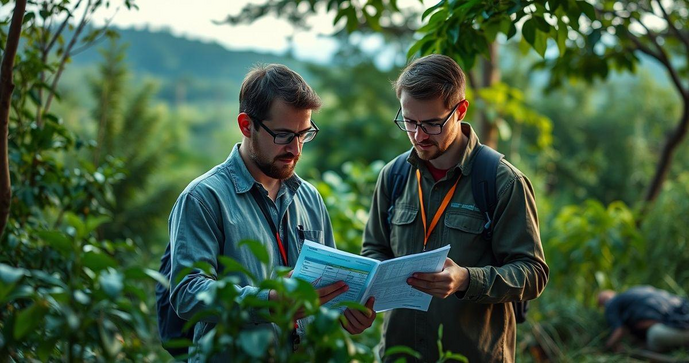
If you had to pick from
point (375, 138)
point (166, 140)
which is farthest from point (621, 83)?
point (166, 140)

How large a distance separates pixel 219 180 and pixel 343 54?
→ 18.9 m

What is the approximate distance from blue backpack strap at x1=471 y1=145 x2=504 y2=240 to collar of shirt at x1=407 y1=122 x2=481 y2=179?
0.03 m

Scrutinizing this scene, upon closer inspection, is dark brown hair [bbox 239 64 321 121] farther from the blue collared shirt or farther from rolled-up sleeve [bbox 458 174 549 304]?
rolled-up sleeve [bbox 458 174 549 304]

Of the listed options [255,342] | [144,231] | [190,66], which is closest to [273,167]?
[255,342]

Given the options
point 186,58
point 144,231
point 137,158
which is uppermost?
point 186,58

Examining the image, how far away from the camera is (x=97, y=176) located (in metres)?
3.55

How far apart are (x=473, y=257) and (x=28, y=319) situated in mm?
1542

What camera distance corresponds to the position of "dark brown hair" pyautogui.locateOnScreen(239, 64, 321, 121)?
2.35 m

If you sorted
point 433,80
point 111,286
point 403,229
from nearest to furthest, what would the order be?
point 111,286 < point 433,80 < point 403,229

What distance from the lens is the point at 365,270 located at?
2.18m

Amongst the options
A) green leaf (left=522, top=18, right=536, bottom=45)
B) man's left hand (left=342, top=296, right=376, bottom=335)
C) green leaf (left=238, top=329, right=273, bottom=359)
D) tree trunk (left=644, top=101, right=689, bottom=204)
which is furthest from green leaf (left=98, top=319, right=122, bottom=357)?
tree trunk (left=644, top=101, right=689, bottom=204)

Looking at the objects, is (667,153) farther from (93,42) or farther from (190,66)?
(190,66)

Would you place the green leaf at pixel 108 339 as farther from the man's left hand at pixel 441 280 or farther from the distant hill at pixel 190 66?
the distant hill at pixel 190 66

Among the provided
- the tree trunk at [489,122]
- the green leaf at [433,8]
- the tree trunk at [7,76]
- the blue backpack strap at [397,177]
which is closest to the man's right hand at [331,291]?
the blue backpack strap at [397,177]
